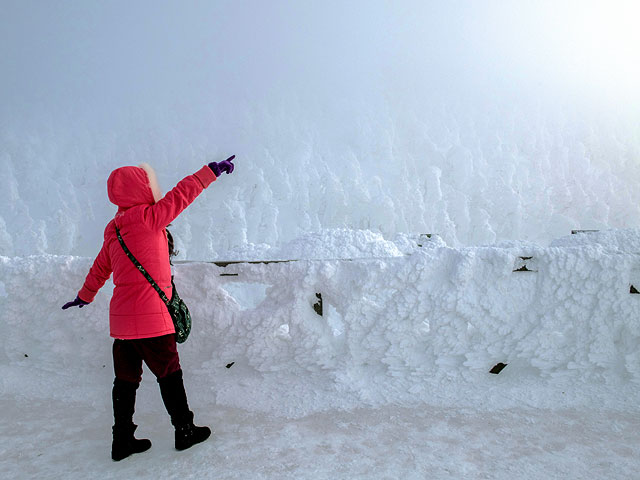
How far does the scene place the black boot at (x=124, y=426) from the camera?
5.17ft

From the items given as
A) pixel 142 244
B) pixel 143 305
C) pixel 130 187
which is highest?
pixel 130 187

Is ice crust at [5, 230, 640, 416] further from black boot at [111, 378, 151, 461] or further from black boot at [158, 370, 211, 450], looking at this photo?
black boot at [111, 378, 151, 461]

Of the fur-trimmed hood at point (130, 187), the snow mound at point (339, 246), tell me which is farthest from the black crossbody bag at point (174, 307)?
the snow mound at point (339, 246)

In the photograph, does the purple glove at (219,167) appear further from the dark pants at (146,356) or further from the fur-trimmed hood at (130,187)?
the dark pants at (146,356)

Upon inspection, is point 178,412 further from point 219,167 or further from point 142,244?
point 219,167

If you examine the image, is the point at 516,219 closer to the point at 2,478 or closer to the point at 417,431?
the point at 417,431

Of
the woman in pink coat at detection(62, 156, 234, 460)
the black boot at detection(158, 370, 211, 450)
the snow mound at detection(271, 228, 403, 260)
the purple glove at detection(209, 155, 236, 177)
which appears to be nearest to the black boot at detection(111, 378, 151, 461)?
the woman in pink coat at detection(62, 156, 234, 460)

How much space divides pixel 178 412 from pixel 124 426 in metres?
0.21

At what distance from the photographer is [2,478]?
148cm

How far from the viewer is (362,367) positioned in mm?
2195

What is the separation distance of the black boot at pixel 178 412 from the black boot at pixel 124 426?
144mm

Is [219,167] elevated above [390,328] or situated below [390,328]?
above

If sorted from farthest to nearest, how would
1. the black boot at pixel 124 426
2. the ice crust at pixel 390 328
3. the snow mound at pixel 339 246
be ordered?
the snow mound at pixel 339 246 → the ice crust at pixel 390 328 → the black boot at pixel 124 426

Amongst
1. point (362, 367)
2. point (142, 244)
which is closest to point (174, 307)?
point (142, 244)
